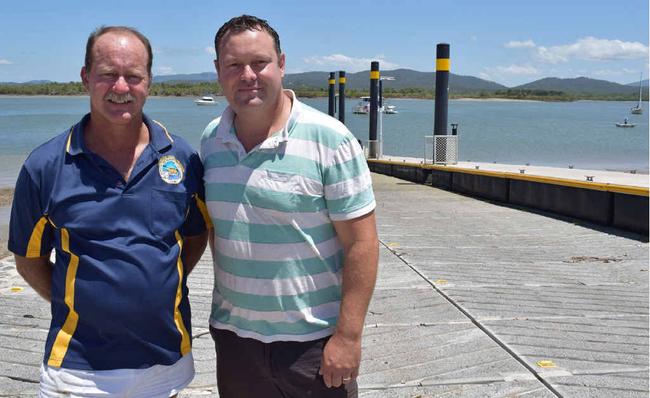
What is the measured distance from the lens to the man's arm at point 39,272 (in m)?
2.48

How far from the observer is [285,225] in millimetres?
2396

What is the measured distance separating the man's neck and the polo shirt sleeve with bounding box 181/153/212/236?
0.64 feet

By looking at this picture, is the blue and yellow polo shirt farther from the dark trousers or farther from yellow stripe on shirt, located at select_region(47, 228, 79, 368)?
the dark trousers

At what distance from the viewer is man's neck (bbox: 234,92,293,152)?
2434 mm

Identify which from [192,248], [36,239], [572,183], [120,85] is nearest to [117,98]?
[120,85]

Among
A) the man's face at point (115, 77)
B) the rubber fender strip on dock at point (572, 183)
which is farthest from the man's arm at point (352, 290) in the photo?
the rubber fender strip on dock at point (572, 183)

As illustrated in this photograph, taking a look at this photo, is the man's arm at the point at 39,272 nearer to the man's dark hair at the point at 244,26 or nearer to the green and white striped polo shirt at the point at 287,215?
the green and white striped polo shirt at the point at 287,215

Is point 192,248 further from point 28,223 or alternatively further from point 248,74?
point 248,74

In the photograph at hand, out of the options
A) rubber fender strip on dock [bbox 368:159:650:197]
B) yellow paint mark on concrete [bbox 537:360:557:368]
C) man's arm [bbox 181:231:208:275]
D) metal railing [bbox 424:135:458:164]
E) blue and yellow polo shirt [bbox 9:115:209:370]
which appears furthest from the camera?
metal railing [bbox 424:135:458:164]

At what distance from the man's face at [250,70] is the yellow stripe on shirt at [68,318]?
705 millimetres

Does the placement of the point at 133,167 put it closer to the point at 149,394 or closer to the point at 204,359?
the point at 149,394

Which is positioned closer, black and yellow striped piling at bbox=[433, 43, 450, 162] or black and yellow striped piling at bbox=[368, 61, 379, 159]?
black and yellow striped piling at bbox=[433, 43, 450, 162]

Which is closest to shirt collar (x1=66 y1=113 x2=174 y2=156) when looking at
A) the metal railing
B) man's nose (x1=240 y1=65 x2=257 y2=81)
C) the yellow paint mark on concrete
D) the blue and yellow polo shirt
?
the blue and yellow polo shirt

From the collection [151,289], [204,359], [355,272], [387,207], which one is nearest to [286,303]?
[355,272]
